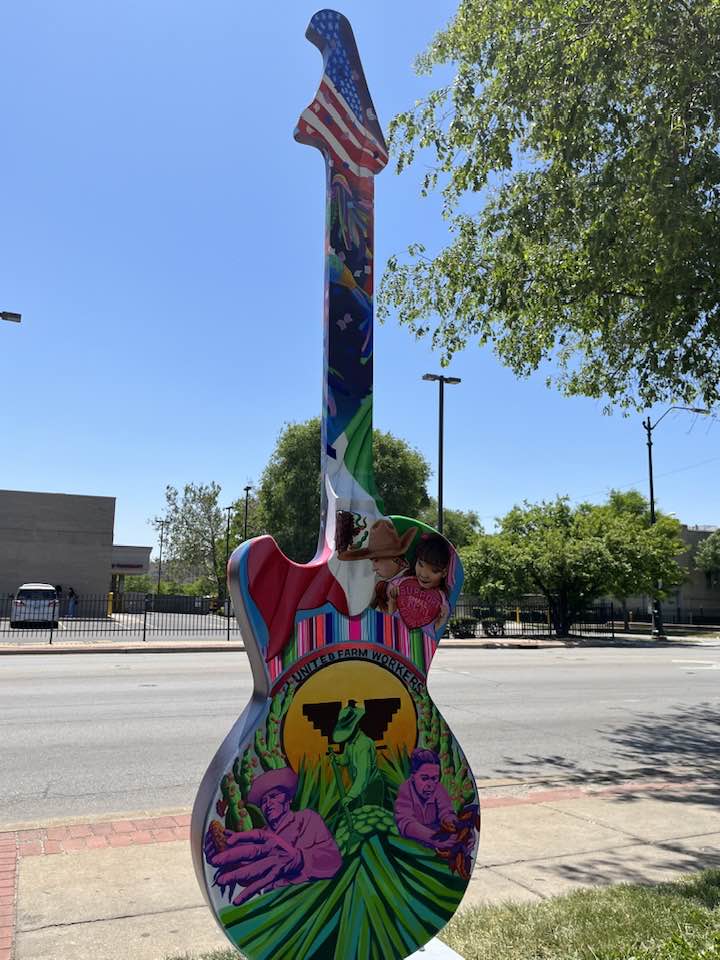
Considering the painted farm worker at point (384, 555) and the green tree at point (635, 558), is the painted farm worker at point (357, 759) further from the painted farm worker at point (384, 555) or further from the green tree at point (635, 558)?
the green tree at point (635, 558)

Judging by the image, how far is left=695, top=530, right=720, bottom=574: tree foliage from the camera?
5250 centimetres

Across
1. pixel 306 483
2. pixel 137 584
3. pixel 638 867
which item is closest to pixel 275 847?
pixel 638 867

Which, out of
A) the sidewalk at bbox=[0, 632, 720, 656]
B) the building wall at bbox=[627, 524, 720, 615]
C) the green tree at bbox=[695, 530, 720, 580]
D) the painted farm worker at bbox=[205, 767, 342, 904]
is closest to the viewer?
the painted farm worker at bbox=[205, 767, 342, 904]

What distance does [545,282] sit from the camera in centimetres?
898

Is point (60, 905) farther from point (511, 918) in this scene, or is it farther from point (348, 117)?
point (348, 117)

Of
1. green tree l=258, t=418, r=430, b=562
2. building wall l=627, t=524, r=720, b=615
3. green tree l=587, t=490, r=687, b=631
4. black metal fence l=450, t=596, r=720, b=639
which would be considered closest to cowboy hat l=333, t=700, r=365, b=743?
black metal fence l=450, t=596, r=720, b=639

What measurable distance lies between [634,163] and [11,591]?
135ft

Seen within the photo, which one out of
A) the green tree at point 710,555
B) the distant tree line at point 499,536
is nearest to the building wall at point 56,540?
the distant tree line at point 499,536

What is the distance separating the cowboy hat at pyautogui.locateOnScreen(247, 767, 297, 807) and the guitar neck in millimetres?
931

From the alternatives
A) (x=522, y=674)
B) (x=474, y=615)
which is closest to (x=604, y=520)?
(x=474, y=615)

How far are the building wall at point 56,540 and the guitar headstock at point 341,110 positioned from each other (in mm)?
41559

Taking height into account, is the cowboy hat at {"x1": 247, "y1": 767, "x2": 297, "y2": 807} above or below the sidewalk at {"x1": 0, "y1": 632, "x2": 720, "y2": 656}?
above

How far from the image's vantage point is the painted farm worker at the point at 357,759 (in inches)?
118

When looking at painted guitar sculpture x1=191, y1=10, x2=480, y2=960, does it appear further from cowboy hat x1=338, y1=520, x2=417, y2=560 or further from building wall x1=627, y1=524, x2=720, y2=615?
building wall x1=627, y1=524, x2=720, y2=615
